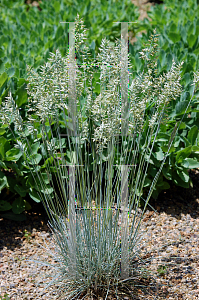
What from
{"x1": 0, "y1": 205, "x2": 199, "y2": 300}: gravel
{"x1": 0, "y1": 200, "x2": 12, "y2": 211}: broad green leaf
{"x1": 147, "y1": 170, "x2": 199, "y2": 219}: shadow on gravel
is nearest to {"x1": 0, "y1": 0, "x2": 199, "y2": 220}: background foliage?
{"x1": 0, "y1": 200, "x2": 12, "y2": 211}: broad green leaf

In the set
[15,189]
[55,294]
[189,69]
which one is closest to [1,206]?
[15,189]

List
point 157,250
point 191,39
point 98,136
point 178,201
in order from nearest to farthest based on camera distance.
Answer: point 98,136 < point 157,250 < point 178,201 < point 191,39

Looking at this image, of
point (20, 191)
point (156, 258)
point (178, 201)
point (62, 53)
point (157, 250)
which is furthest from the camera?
point (62, 53)

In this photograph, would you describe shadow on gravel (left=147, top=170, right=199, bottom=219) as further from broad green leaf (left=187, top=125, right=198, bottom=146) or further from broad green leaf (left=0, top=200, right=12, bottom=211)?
broad green leaf (left=0, top=200, right=12, bottom=211)

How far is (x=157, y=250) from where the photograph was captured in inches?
101

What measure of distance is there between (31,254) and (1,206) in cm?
49

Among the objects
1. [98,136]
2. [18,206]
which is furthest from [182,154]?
[18,206]

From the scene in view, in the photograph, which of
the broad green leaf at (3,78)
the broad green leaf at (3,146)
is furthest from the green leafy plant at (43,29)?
the broad green leaf at (3,146)

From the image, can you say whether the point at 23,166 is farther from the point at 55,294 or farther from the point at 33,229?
the point at 55,294

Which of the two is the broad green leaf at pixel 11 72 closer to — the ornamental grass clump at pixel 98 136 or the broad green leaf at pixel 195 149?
the ornamental grass clump at pixel 98 136

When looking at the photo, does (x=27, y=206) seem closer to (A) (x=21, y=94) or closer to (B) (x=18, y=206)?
(B) (x=18, y=206)

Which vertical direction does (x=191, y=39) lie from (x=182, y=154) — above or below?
above

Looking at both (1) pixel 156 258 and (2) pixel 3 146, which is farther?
(2) pixel 3 146

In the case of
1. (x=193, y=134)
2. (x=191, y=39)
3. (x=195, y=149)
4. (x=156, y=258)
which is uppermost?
(x=191, y=39)
